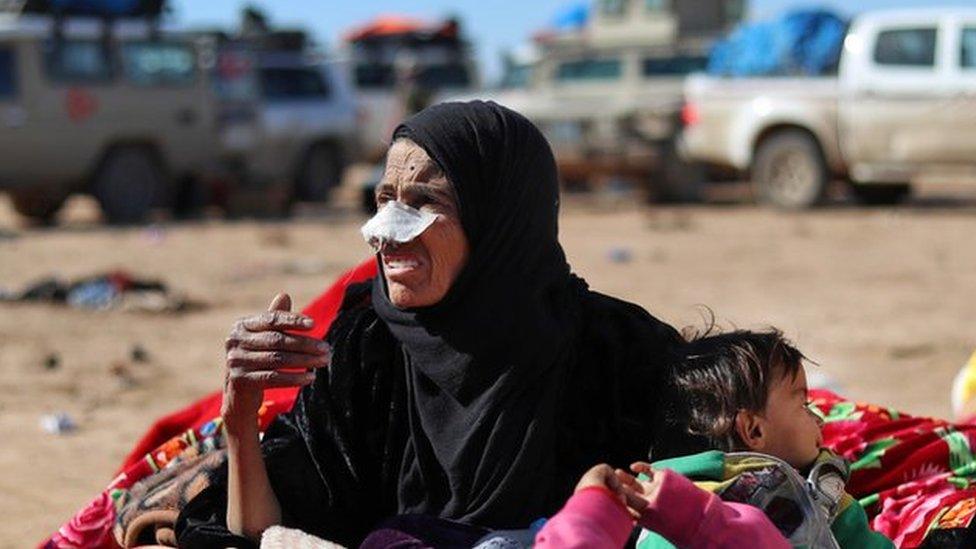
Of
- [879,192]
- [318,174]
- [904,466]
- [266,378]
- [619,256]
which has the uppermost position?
[266,378]

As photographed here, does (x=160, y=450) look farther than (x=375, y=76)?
No

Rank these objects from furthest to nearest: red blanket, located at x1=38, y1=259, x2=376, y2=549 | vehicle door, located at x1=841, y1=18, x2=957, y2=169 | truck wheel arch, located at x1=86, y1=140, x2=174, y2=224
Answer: truck wheel arch, located at x1=86, y1=140, x2=174, y2=224, vehicle door, located at x1=841, y1=18, x2=957, y2=169, red blanket, located at x1=38, y1=259, x2=376, y2=549

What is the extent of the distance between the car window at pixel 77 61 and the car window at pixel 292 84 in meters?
2.79

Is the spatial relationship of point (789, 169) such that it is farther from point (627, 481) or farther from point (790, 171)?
point (627, 481)

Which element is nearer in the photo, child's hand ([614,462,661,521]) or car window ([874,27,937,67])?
child's hand ([614,462,661,521])

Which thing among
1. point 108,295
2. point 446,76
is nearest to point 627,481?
point 108,295

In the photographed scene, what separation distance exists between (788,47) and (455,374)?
14.5 metres

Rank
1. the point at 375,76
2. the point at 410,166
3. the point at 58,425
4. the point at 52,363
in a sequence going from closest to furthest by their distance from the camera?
the point at 410,166 → the point at 58,425 → the point at 52,363 → the point at 375,76

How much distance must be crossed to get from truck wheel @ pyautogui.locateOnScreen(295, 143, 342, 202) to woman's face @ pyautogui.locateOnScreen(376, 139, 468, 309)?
15531 mm

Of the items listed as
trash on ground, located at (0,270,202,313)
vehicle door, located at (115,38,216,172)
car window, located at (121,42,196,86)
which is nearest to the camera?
trash on ground, located at (0,270,202,313)

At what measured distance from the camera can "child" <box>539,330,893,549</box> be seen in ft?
8.70

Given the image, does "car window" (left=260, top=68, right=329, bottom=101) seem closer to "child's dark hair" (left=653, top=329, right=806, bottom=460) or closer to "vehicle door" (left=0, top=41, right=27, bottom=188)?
"vehicle door" (left=0, top=41, right=27, bottom=188)

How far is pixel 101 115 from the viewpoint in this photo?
51.5ft

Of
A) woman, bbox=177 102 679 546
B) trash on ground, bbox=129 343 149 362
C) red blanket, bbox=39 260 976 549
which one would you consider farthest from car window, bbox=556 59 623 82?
woman, bbox=177 102 679 546
